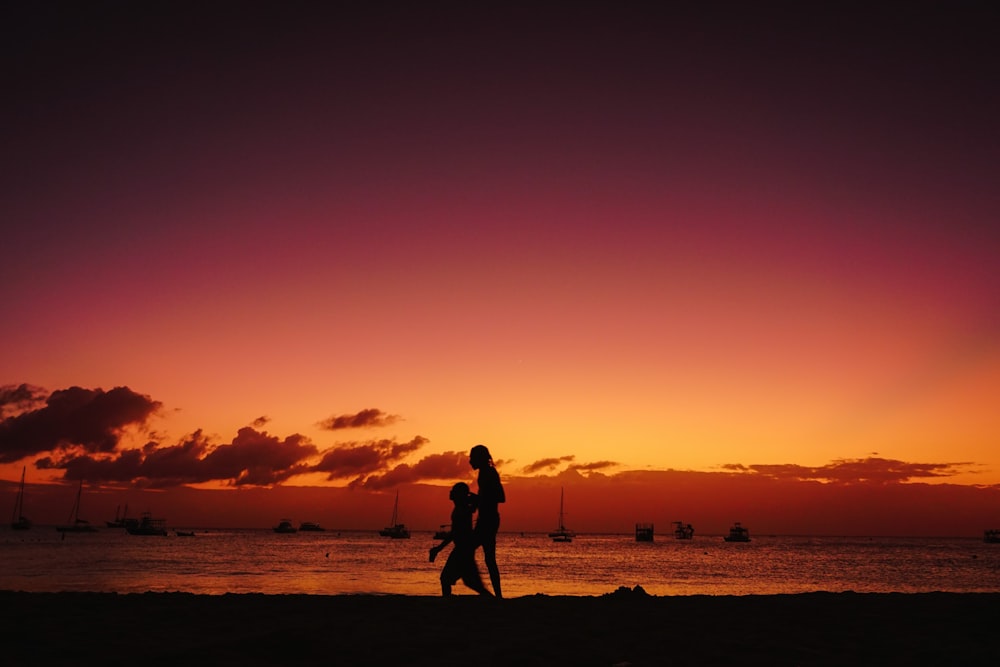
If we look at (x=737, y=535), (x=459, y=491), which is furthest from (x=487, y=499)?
(x=737, y=535)

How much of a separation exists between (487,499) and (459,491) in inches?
20.4

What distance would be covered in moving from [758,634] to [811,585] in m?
46.6

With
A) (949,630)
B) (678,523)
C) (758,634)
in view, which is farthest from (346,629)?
(678,523)

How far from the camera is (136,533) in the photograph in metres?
154

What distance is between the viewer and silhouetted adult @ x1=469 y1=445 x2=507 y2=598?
11.6 metres

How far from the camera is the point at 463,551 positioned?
11633 mm

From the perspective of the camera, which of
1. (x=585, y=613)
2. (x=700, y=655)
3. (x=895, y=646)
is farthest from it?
(x=585, y=613)

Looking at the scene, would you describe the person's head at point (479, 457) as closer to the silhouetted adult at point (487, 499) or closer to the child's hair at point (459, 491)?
the silhouetted adult at point (487, 499)

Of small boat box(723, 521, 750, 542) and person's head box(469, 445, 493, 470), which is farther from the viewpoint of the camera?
small boat box(723, 521, 750, 542)

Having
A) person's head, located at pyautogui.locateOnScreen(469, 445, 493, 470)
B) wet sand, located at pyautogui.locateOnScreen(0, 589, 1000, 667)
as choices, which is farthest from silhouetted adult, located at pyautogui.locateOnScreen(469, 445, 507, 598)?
wet sand, located at pyautogui.locateOnScreen(0, 589, 1000, 667)

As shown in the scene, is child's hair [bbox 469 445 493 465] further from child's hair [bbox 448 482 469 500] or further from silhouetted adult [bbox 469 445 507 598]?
child's hair [bbox 448 482 469 500]

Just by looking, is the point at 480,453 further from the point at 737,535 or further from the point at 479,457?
the point at 737,535

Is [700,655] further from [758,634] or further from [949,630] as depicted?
[949,630]

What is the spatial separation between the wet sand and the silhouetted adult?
830 millimetres
